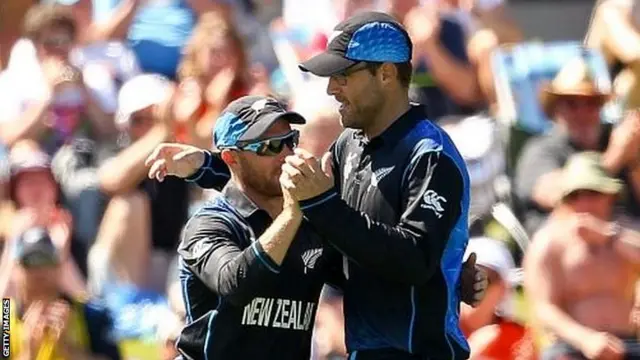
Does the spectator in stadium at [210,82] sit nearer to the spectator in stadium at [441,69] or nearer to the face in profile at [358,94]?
the spectator in stadium at [441,69]

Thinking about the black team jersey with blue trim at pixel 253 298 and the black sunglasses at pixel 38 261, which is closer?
the black team jersey with blue trim at pixel 253 298

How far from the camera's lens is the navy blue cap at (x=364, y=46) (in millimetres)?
5674

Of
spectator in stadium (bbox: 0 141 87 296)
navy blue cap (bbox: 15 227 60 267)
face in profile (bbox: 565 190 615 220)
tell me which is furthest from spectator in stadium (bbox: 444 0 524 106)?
navy blue cap (bbox: 15 227 60 267)

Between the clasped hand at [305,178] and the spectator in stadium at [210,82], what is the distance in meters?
5.00

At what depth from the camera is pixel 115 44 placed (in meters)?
11.8

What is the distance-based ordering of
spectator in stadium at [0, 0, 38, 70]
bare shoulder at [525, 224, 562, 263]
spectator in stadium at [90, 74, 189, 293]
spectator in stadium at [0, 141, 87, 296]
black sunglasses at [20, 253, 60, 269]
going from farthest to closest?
spectator in stadium at [0, 0, 38, 70]
spectator in stadium at [90, 74, 189, 293]
spectator in stadium at [0, 141, 87, 296]
bare shoulder at [525, 224, 562, 263]
black sunglasses at [20, 253, 60, 269]

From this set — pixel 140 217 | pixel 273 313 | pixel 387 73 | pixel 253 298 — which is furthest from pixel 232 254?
pixel 140 217

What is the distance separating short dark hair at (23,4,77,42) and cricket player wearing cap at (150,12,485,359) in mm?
5693

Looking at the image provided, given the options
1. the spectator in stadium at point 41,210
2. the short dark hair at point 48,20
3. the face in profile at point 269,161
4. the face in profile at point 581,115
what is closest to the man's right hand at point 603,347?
the face in profile at point 581,115

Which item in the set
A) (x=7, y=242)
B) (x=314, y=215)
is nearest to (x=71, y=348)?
(x=7, y=242)

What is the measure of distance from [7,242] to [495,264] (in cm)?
292

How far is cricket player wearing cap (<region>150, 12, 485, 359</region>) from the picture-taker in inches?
218

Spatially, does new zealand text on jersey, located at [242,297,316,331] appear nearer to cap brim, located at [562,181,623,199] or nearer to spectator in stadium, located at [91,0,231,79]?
cap brim, located at [562,181,623,199]

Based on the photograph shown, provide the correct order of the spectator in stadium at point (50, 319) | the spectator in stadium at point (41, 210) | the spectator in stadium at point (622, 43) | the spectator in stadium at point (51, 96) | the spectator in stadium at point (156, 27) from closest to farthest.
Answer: the spectator in stadium at point (50, 319)
the spectator in stadium at point (41, 210)
the spectator in stadium at point (622, 43)
the spectator in stadium at point (51, 96)
the spectator in stadium at point (156, 27)
